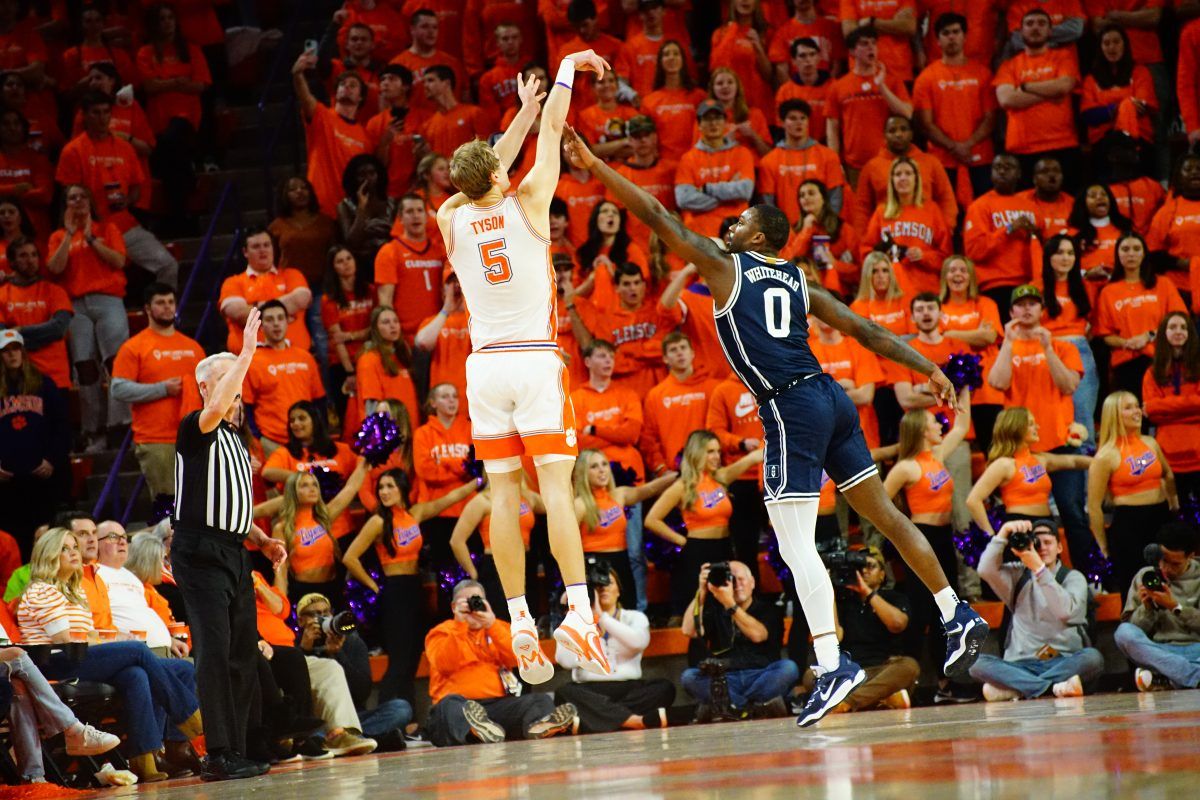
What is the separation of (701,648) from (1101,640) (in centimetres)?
323

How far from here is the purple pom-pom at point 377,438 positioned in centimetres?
1298

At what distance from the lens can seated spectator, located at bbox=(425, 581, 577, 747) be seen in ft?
37.7

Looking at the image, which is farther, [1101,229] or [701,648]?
[1101,229]

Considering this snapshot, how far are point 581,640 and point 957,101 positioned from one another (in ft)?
32.8

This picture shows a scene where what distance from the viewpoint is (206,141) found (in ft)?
61.3

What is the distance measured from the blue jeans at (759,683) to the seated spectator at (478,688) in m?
1.25

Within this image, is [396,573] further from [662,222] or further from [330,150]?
[330,150]

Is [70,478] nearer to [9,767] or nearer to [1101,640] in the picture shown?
[9,767]

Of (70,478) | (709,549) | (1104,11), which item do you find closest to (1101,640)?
(709,549)

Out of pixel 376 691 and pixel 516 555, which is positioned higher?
pixel 516 555

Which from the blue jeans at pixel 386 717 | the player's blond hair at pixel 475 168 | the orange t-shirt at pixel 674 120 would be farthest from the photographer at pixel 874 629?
the orange t-shirt at pixel 674 120

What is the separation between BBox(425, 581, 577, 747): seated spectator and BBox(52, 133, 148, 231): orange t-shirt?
7179mm

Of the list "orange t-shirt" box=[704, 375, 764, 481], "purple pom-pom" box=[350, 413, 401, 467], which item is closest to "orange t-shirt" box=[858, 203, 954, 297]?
"orange t-shirt" box=[704, 375, 764, 481]

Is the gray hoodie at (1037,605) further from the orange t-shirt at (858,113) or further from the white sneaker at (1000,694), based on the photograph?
the orange t-shirt at (858,113)
